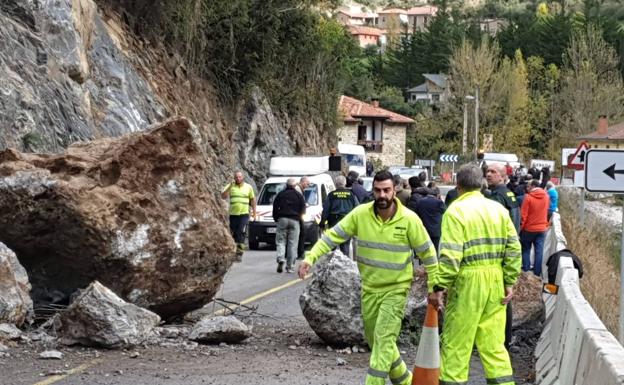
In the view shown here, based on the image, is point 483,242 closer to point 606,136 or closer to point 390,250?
point 390,250

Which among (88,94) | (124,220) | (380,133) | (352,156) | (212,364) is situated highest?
(88,94)

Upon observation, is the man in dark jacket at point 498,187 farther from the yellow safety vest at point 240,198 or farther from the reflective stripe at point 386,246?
the yellow safety vest at point 240,198

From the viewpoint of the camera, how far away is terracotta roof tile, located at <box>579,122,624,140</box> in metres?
77.2

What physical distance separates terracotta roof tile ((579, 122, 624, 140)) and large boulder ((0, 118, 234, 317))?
66.4 meters

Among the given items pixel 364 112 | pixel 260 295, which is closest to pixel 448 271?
pixel 260 295

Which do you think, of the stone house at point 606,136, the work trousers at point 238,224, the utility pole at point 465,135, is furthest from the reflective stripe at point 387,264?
the utility pole at point 465,135

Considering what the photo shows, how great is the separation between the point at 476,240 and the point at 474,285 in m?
0.34

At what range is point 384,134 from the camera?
4050 inches

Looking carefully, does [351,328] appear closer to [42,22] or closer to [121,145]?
[121,145]

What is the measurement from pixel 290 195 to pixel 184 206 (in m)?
7.89

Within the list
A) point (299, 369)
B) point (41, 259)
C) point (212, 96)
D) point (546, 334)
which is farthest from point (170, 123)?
point (212, 96)

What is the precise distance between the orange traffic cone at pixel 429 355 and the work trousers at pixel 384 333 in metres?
0.17

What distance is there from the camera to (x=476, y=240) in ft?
27.2

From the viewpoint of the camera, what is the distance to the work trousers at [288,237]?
814 inches
